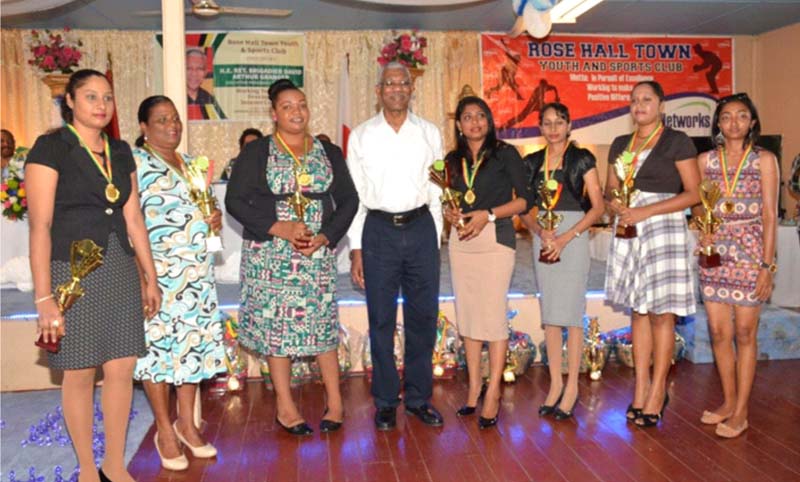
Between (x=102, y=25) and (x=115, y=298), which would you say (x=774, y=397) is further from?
(x=102, y=25)

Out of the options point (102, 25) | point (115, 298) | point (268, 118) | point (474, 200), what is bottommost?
point (115, 298)

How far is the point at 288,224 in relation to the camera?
3.58m

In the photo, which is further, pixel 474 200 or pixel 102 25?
pixel 102 25

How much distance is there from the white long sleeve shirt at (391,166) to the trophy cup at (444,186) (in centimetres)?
8

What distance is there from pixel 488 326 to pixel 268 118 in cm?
652

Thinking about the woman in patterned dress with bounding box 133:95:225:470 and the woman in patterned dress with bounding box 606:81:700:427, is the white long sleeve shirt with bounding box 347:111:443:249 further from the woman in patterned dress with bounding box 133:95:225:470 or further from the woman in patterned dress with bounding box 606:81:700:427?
the woman in patterned dress with bounding box 606:81:700:427

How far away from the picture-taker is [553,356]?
13.4ft

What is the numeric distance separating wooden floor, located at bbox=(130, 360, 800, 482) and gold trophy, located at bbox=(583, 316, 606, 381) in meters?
0.27

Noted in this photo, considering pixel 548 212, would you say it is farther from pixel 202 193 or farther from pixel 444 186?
pixel 202 193

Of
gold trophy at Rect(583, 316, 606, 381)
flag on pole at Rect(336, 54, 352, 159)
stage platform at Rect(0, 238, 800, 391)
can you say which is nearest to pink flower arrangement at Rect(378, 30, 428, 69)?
flag on pole at Rect(336, 54, 352, 159)

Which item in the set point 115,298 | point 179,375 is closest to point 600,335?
point 179,375

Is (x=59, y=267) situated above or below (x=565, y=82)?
below

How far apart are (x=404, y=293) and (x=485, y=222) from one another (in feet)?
1.89

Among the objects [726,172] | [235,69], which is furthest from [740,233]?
[235,69]
